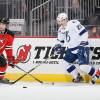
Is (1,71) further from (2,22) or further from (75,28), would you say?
(75,28)

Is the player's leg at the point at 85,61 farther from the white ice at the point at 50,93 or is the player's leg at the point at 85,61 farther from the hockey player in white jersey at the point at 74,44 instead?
the white ice at the point at 50,93

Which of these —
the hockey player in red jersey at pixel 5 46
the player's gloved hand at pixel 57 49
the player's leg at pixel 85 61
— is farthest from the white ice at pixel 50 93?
the player's gloved hand at pixel 57 49

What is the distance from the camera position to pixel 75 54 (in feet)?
32.7

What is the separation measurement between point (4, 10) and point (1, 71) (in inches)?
56.6

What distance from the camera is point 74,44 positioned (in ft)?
32.5

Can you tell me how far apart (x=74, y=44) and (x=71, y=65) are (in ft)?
1.44

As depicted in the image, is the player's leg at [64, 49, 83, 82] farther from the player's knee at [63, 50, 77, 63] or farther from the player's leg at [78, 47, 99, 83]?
the player's leg at [78, 47, 99, 83]

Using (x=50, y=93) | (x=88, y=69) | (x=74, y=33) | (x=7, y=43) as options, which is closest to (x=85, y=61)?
(x=88, y=69)

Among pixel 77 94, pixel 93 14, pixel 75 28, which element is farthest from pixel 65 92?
pixel 93 14

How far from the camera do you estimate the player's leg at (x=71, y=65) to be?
999cm

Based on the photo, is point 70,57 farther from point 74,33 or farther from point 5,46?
point 5,46

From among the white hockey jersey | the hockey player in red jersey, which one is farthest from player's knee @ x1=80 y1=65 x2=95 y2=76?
the hockey player in red jersey

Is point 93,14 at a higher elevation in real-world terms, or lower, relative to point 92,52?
higher

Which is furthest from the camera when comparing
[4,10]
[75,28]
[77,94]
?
[4,10]
